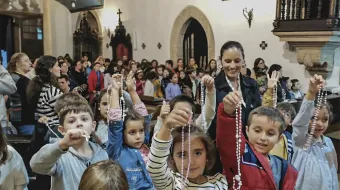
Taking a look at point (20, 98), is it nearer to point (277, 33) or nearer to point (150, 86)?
point (150, 86)

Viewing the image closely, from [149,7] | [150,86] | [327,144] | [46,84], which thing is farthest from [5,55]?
[327,144]

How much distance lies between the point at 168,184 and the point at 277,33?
6008 millimetres

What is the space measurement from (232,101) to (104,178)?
52 centimetres

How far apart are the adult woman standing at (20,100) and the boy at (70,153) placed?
1.62m

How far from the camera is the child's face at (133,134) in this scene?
2.11 metres

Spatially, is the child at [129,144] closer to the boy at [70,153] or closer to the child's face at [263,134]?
the boy at [70,153]

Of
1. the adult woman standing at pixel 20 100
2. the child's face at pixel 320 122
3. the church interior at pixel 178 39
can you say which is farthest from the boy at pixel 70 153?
the adult woman standing at pixel 20 100

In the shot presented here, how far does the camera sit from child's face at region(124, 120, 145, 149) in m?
2.11

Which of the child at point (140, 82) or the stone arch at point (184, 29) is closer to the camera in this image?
the child at point (140, 82)

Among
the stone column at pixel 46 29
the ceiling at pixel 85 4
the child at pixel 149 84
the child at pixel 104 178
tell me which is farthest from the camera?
the stone column at pixel 46 29

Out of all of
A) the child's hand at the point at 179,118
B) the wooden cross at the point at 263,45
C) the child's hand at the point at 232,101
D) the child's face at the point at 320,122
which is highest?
the wooden cross at the point at 263,45

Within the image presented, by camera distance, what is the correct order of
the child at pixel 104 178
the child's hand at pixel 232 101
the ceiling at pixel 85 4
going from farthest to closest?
the ceiling at pixel 85 4 < the child's hand at pixel 232 101 < the child at pixel 104 178

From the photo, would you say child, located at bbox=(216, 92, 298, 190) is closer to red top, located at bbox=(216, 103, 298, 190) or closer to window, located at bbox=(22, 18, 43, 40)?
red top, located at bbox=(216, 103, 298, 190)

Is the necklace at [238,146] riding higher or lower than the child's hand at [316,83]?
lower
